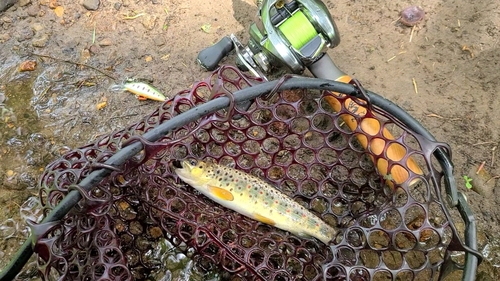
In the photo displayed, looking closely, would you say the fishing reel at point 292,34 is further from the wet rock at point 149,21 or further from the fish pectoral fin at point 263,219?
the wet rock at point 149,21

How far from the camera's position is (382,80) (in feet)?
9.93

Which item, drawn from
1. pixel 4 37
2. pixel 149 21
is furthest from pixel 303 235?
pixel 4 37

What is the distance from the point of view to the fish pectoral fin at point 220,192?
7.72 ft

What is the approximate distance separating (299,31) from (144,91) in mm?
979

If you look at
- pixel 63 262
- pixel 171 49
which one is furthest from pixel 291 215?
pixel 171 49

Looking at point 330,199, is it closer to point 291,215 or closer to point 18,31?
point 291,215

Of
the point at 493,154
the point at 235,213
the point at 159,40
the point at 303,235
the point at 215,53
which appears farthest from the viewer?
the point at 159,40

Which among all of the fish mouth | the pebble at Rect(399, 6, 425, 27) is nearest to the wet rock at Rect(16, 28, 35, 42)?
the fish mouth

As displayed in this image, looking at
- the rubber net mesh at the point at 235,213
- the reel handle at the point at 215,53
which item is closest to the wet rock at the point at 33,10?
the reel handle at the point at 215,53

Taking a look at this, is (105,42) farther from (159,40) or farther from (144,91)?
(144,91)

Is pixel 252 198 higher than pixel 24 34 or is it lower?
lower

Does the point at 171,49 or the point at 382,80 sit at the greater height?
the point at 171,49

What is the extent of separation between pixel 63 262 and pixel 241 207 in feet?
2.71

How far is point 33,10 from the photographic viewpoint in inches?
129
